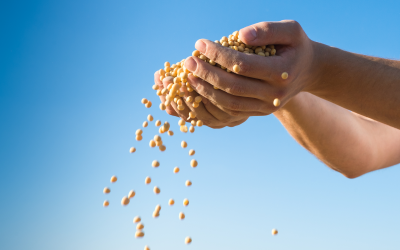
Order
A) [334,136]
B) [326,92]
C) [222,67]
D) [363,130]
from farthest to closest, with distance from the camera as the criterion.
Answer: [363,130], [334,136], [326,92], [222,67]

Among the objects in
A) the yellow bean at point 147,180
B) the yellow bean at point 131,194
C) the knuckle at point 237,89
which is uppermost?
the knuckle at point 237,89

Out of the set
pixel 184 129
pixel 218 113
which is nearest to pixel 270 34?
pixel 218 113

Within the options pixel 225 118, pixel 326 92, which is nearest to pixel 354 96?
pixel 326 92

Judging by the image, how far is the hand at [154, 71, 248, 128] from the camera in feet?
6.54

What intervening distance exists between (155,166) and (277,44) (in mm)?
1169

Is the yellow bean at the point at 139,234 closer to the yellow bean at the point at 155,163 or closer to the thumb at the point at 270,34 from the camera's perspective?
the yellow bean at the point at 155,163

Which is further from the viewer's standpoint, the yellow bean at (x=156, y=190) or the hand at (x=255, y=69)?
the yellow bean at (x=156, y=190)

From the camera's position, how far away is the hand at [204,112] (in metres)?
1.99

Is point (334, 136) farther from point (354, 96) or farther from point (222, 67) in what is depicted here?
point (222, 67)

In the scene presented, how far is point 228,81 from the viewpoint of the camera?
1.72 m

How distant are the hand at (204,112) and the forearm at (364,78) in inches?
26.3

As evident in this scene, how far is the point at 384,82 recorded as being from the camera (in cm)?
197

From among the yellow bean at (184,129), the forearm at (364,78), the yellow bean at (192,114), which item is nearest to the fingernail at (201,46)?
the yellow bean at (192,114)

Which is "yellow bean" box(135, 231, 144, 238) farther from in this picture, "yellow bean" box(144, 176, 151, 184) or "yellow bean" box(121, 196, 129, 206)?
"yellow bean" box(144, 176, 151, 184)
